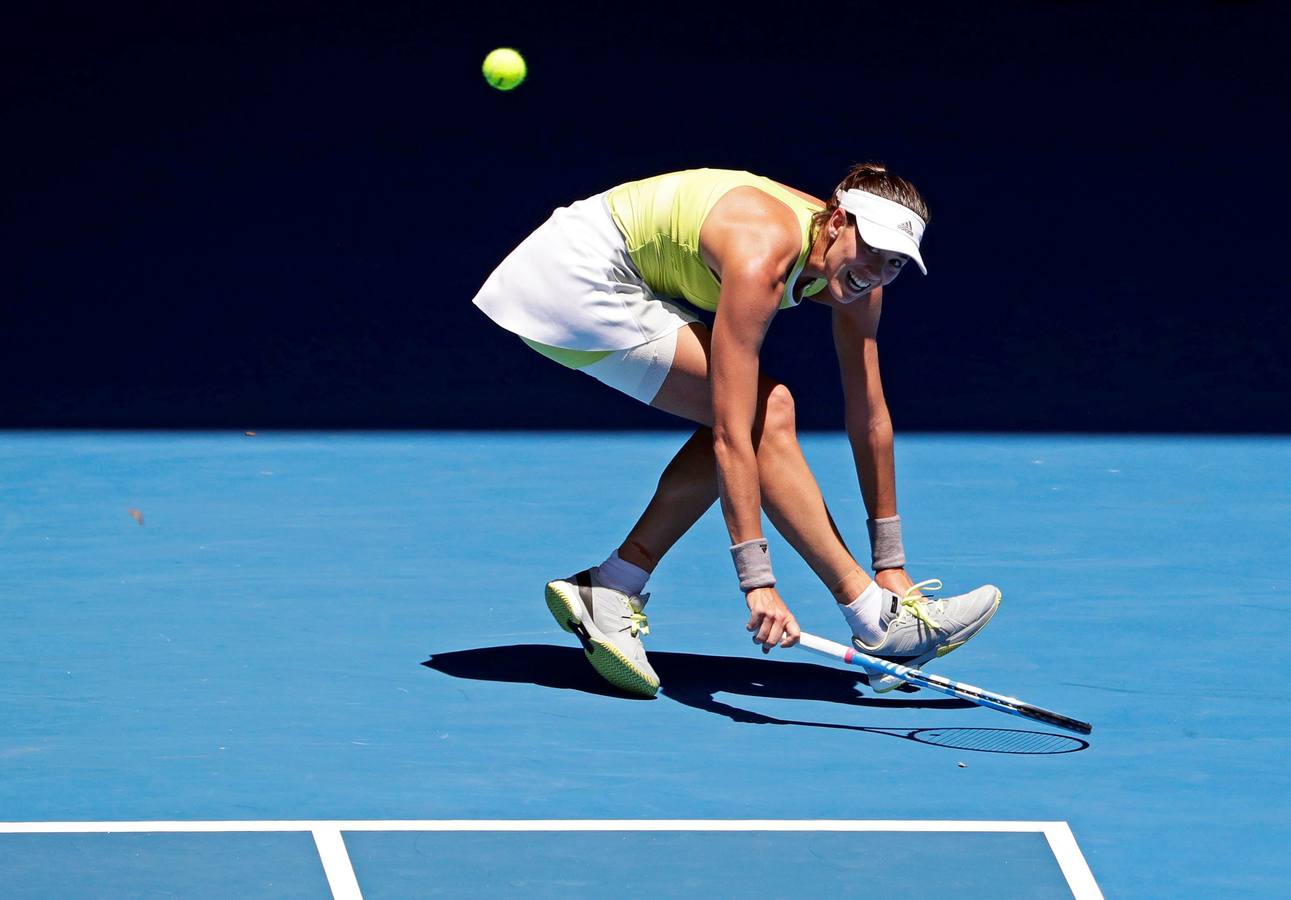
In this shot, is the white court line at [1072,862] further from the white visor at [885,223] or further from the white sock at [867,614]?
the white visor at [885,223]

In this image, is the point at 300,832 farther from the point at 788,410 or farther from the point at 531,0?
the point at 531,0

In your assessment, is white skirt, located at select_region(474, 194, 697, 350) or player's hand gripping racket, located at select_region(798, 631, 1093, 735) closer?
player's hand gripping racket, located at select_region(798, 631, 1093, 735)

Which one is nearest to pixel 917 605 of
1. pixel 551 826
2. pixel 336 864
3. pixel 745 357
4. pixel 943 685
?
pixel 943 685

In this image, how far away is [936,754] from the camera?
453 centimetres

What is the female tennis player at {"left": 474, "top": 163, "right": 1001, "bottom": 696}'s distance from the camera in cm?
473

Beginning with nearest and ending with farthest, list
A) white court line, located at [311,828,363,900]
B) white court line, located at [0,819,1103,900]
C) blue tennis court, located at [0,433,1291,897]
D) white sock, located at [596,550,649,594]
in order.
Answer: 1. white court line, located at [311,828,363,900]
2. blue tennis court, located at [0,433,1291,897]
3. white court line, located at [0,819,1103,900]
4. white sock, located at [596,550,649,594]

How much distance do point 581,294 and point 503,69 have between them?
16.4 feet

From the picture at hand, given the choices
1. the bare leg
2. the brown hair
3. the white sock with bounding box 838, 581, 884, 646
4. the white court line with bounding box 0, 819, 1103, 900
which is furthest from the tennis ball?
the white court line with bounding box 0, 819, 1103, 900

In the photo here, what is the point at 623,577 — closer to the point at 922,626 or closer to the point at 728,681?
the point at 728,681

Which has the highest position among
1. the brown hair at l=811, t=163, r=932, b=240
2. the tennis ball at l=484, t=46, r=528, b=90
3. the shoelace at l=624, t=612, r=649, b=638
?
the tennis ball at l=484, t=46, r=528, b=90

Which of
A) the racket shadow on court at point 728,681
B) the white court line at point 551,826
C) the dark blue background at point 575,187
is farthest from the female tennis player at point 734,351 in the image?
the dark blue background at point 575,187

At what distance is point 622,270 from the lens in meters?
5.09

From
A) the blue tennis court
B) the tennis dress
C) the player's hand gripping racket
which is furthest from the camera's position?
the tennis dress

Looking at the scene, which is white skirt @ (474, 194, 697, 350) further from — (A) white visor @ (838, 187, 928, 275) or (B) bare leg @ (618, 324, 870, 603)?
(A) white visor @ (838, 187, 928, 275)
